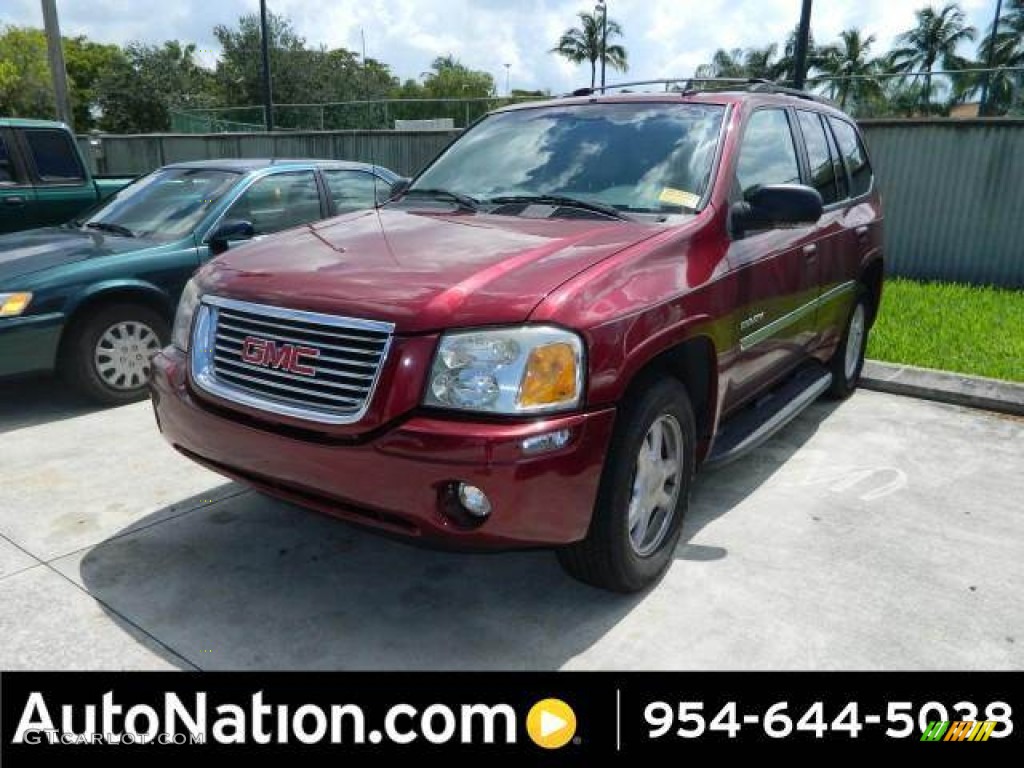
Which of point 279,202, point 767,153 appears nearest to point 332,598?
point 767,153

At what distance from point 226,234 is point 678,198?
Answer: 11.1ft

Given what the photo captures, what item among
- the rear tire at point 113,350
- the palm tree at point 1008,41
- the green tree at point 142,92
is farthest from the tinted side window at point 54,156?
the green tree at point 142,92

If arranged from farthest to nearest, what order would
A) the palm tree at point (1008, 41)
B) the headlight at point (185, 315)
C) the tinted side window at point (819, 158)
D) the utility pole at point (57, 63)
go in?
the palm tree at point (1008, 41) → the utility pole at point (57, 63) → the tinted side window at point (819, 158) → the headlight at point (185, 315)

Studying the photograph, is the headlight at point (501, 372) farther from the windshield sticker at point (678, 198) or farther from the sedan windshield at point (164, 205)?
the sedan windshield at point (164, 205)

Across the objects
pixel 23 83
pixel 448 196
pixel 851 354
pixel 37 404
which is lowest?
pixel 37 404

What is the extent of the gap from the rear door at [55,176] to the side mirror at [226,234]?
326cm

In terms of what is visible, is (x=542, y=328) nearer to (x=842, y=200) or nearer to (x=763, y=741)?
(x=763, y=741)

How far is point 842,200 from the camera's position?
16.4 ft

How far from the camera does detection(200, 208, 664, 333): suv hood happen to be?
256cm

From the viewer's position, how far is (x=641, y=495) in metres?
3.03

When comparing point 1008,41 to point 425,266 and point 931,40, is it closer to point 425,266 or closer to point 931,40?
point 931,40

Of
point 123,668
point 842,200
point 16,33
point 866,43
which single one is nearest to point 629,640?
point 123,668

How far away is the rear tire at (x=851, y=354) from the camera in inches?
217

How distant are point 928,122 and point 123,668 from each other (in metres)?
11.2
